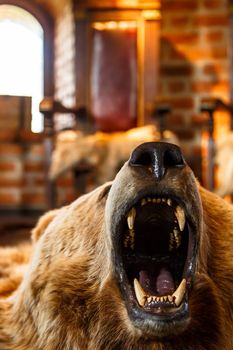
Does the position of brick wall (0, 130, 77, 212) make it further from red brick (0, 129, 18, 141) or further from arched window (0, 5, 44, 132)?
arched window (0, 5, 44, 132)

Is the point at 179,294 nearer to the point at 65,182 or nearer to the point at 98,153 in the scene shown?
the point at 98,153

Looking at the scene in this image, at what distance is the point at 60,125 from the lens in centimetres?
472

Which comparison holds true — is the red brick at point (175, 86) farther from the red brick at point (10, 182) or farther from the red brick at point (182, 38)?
the red brick at point (10, 182)

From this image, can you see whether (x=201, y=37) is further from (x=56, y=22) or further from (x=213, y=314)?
(x=213, y=314)

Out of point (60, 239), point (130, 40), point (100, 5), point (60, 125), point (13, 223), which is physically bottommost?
point (13, 223)

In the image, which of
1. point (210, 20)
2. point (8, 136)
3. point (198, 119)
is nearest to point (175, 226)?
point (198, 119)

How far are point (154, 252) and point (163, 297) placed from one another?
156 mm

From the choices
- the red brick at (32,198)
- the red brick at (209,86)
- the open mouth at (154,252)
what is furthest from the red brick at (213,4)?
the open mouth at (154,252)

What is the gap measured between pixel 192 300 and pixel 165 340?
9 centimetres

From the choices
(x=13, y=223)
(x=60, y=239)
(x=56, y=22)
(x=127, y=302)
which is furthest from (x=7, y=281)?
(x=56, y=22)

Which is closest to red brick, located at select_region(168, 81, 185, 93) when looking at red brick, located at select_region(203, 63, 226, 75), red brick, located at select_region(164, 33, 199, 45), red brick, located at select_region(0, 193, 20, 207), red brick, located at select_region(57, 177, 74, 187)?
red brick, located at select_region(203, 63, 226, 75)

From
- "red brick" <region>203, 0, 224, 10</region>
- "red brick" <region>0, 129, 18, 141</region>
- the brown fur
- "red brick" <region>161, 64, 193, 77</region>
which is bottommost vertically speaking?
the brown fur

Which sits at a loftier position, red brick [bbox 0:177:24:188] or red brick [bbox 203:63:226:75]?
red brick [bbox 203:63:226:75]

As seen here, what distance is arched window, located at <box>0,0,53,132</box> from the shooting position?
5.08 m
